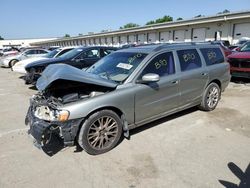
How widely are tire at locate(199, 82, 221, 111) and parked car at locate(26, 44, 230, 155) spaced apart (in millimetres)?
299

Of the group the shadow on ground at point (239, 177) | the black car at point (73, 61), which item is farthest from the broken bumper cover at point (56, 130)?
the black car at point (73, 61)

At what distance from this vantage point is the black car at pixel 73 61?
9270 mm

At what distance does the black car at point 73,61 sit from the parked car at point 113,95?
15.4ft

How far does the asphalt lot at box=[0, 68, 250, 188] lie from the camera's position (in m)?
3.18

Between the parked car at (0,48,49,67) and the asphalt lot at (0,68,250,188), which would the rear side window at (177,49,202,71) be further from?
the parked car at (0,48,49,67)

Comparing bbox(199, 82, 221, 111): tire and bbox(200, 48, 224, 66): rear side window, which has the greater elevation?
bbox(200, 48, 224, 66): rear side window

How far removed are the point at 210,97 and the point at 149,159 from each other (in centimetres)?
292

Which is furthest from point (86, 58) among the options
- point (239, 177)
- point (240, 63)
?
point (239, 177)

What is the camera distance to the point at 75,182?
10.4ft

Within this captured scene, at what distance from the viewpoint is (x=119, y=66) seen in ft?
15.2

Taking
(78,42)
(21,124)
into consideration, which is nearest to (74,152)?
(21,124)

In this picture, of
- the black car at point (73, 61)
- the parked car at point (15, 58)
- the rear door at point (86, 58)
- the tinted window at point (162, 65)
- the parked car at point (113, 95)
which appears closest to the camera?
the parked car at point (113, 95)

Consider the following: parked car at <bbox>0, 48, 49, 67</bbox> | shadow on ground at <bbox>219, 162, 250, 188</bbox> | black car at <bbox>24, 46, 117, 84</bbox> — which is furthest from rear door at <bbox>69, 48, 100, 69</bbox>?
parked car at <bbox>0, 48, 49, 67</bbox>

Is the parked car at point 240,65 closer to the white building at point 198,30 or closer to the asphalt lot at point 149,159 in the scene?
the asphalt lot at point 149,159
